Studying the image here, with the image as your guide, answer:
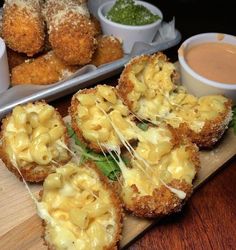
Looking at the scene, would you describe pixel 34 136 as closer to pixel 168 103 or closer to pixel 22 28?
pixel 168 103

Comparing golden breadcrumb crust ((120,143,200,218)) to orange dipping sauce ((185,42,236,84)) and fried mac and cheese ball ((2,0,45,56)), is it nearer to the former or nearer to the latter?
orange dipping sauce ((185,42,236,84))

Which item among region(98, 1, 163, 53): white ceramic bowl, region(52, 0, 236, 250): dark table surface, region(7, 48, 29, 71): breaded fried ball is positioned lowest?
region(52, 0, 236, 250): dark table surface

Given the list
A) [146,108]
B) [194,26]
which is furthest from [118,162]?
[194,26]

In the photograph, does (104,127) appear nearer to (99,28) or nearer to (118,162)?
(118,162)

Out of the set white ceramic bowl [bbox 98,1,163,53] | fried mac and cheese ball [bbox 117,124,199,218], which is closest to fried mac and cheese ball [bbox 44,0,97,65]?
white ceramic bowl [bbox 98,1,163,53]

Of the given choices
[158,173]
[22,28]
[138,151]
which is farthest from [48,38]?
[158,173]

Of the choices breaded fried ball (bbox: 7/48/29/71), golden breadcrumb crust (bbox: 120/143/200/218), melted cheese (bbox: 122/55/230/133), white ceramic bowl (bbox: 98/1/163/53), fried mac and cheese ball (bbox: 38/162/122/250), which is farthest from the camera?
white ceramic bowl (bbox: 98/1/163/53)

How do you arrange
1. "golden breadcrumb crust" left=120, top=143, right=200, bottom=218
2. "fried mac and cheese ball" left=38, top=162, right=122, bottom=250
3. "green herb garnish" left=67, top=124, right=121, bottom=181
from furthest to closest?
"green herb garnish" left=67, top=124, right=121, bottom=181 < "golden breadcrumb crust" left=120, top=143, right=200, bottom=218 < "fried mac and cheese ball" left=38, top=162, right=122, bottom=250
